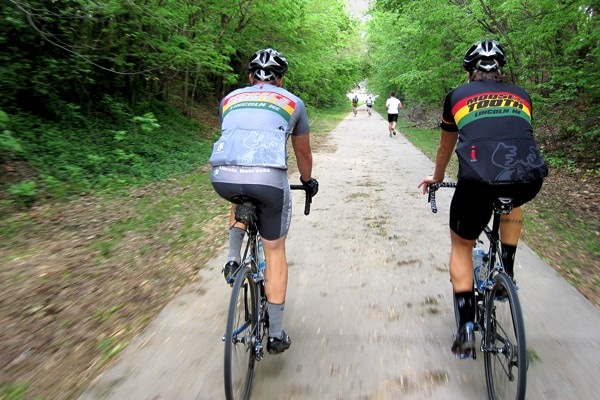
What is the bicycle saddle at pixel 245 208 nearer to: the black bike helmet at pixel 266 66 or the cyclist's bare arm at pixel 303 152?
the cyclist's bare arm at pixel 303 152

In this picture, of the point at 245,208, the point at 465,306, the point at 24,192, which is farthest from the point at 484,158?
the point at 24,192

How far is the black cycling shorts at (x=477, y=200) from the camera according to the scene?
2.49 m

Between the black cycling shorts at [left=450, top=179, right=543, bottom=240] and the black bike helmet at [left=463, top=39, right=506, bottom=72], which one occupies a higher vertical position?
the black bike helmet at [left=463, top=39, right=506, bottom=72]

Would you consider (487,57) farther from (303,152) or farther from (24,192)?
(24,192)

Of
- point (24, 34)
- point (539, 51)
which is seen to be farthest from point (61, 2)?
point (539, 51)

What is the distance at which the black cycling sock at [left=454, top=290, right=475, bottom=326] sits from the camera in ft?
9.18

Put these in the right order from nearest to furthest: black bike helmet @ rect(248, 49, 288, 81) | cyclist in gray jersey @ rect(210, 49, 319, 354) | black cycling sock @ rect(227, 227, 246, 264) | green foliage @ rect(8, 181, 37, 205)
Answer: cyclist in gray jersey @ rect(210, 49, 319, 354)
black bike helmet @ rect(248, 49, 288, 81)
black cycling sock @ rect(227, 227, 246, 264)
green foliage @ rect(8, 181, 37, 205)

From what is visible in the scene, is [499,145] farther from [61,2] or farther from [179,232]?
[61,2]

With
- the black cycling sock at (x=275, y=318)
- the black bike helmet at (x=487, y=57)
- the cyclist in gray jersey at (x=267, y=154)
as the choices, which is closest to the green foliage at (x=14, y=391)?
the cyclist in gray jersey at (x=267, y=154)

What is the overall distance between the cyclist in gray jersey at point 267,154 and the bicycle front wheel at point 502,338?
1.28m

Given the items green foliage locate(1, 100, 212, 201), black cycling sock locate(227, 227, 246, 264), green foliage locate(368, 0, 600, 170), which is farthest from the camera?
green foliage locate(368, 0, 600, 170)

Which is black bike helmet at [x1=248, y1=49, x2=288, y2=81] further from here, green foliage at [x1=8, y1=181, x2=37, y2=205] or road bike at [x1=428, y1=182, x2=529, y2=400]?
green foliage at [x1=8, y1=181, x2=37, y2=205]

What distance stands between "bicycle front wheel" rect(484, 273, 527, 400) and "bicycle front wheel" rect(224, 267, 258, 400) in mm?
1449

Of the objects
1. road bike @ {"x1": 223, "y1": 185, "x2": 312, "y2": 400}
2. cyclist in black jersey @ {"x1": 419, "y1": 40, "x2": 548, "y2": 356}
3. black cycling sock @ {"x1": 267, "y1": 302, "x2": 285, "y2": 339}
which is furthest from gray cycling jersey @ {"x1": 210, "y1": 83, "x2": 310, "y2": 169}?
cyclist in black jersey @ {"x1": 419, "y1": 40, "x2": 548, "y2": 356}
